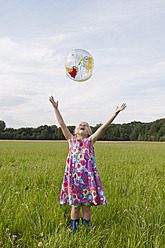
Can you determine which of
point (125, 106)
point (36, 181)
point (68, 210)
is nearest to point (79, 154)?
point (125, 106)

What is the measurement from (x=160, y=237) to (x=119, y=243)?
59 cm

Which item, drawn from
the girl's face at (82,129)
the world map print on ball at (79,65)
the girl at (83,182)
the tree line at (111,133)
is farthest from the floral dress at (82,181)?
the tree line at (111,133)

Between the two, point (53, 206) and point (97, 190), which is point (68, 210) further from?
point (97, 190)

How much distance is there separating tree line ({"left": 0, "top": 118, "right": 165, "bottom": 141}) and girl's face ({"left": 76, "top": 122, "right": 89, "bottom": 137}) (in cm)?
6008

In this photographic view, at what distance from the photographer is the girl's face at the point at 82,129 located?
128 inches

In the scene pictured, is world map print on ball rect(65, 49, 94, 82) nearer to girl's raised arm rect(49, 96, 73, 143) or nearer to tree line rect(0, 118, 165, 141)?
girl's raised arm rect(49, 96, 73, 143)

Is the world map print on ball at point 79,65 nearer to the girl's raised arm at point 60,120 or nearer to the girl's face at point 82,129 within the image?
the girl's raised arm at point 60,120

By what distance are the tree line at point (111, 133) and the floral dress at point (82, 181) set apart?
60.3m

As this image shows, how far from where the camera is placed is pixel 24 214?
3.18m

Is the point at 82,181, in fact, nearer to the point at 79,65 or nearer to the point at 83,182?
the point at 83,182

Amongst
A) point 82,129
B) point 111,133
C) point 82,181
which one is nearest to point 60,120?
point 82,129

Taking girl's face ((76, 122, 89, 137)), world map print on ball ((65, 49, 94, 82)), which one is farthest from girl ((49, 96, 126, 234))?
world map print on ball ((65, 49, 94, 82))

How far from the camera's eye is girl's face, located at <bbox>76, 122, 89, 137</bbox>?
3250 mm

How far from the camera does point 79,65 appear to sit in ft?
12.4
